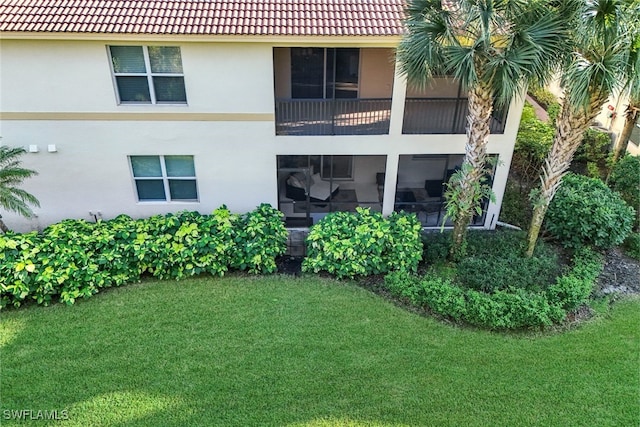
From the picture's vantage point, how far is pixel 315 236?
38.8 ft

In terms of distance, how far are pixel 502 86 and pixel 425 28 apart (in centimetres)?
212

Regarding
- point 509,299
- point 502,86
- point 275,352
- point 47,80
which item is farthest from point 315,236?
point 47,80

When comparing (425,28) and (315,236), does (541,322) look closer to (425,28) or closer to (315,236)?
(315,236)

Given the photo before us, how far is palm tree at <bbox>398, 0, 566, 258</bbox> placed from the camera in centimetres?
882

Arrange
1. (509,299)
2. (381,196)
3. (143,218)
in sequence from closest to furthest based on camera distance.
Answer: (509,299) → (143,218) → (381,196)

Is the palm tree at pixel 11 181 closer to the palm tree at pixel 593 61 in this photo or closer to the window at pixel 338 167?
the window at pixel 338 167

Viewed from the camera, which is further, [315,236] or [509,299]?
[315,236]

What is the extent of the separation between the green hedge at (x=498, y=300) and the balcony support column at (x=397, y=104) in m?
4.19

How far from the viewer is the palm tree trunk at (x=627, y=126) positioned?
14.8m

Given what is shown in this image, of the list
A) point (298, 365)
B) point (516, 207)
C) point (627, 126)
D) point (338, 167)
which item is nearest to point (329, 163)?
point (338, 167)

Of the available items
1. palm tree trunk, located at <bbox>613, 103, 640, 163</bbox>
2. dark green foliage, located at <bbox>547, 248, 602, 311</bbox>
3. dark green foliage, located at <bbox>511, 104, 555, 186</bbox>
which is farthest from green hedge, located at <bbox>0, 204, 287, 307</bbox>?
palm tree trunk, located at <bbox>613, 103, 640, 163</bbox>

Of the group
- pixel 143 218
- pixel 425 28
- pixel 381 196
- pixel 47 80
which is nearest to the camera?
pixel 425 28

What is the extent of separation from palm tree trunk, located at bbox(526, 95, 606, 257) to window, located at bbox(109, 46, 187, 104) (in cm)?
974

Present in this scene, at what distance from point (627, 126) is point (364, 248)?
438 inches
